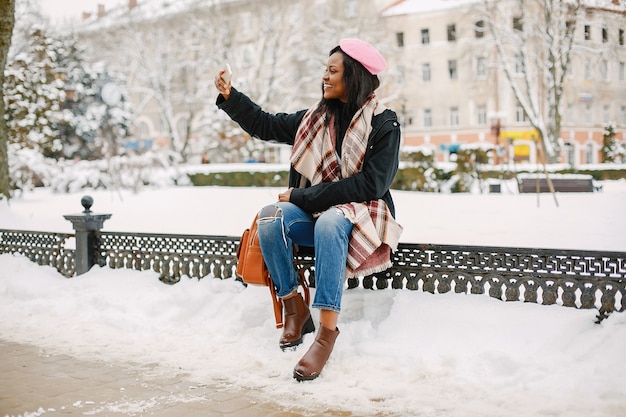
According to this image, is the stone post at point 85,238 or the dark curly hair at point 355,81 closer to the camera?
the dark curly hair at point 355,81

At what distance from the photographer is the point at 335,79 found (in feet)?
14.0

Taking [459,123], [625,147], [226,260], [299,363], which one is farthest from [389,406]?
[459,123]

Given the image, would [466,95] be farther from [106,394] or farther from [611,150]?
[106,394]

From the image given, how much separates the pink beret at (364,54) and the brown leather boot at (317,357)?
5.04 ft

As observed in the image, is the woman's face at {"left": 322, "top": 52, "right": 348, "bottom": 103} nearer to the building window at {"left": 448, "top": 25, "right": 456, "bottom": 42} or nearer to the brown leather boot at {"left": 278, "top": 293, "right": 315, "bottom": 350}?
the brown leather boot at {"left": 278, "top": 293, "right": 315, "bottom": 350}

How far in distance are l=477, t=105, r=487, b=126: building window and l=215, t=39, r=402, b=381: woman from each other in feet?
144

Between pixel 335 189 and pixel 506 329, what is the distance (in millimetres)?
1189

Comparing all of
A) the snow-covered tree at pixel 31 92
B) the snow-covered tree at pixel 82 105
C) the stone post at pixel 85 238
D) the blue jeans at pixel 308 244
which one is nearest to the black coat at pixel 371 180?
the blue jeans at pixel 308 244

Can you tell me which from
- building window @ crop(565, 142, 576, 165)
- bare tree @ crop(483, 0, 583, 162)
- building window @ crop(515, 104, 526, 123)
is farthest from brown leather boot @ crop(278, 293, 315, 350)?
building window @ crop(565, 142, 576, 165)

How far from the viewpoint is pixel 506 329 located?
3.94 metres

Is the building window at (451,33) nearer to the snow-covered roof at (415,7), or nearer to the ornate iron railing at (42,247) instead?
the snow-covered roof at (415,7)

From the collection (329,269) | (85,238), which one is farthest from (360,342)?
(85,238)

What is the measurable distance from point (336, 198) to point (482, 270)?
0.97 m

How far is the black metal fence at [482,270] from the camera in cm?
393
